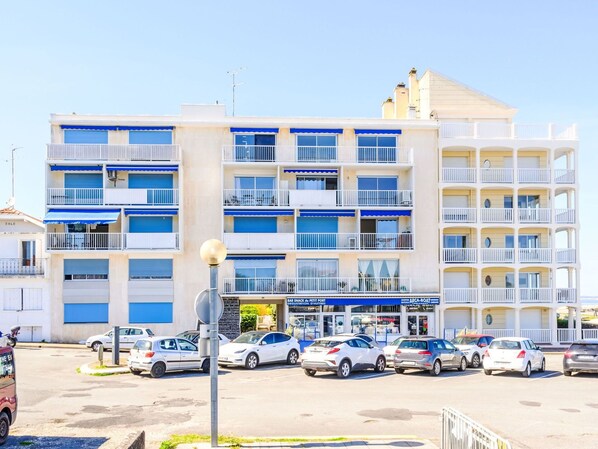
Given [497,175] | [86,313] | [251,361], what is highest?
[497,175]

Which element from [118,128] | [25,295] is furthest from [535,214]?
[25,295]

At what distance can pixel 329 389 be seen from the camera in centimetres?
2094

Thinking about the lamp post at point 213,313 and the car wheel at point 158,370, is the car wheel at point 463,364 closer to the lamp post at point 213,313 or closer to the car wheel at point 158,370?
the car wheel at point 158,370

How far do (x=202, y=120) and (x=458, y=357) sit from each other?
2147 cm

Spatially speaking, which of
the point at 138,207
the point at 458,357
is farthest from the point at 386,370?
the point at 138,207

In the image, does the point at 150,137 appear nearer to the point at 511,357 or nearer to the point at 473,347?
the point at 473,347

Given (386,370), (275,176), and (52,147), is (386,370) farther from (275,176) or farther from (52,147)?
(52,147)

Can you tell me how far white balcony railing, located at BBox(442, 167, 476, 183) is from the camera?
42312 mm

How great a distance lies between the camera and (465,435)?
9367 millimetres

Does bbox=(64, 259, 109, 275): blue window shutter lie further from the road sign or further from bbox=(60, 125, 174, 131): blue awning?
the road sign

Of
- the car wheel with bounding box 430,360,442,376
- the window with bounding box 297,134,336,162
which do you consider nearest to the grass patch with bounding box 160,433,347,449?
the car wheel with bounding box 430,360,442,376

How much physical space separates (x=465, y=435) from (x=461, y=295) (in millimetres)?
33581

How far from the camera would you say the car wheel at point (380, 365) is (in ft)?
84.5

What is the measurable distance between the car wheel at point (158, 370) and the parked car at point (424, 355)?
846 centimetres
